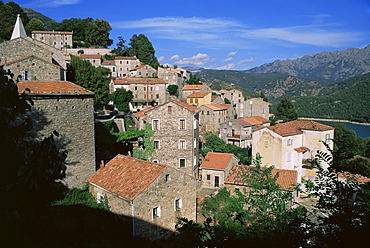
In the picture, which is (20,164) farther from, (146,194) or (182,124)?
(182,124)

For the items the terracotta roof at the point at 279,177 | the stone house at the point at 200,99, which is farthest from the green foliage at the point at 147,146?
the stone house at the point at 200,99

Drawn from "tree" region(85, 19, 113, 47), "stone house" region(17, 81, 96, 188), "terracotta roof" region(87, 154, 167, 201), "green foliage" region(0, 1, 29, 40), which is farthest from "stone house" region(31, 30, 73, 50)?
"terracotta roof" region(87, 154, 167, 201)

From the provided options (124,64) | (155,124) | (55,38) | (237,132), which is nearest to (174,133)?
(155,124)

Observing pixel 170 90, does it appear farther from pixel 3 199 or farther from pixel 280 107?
pixel 3 199

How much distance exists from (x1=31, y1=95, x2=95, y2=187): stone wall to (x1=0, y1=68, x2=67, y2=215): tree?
35.4 feet

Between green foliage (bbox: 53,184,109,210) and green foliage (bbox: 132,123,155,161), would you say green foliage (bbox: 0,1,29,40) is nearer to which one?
green foliage (bbox: 132,123,155,161)

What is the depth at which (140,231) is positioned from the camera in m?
13.9

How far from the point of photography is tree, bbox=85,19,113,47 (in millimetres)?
83125

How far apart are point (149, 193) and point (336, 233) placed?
9.83 m

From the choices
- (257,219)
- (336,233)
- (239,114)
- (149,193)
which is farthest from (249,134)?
(336,233)

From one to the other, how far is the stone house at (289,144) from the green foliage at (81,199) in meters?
18.4

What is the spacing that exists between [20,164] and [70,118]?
12138 millimetres

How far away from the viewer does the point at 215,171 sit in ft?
84.7

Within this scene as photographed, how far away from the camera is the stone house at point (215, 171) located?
25.7 meters
